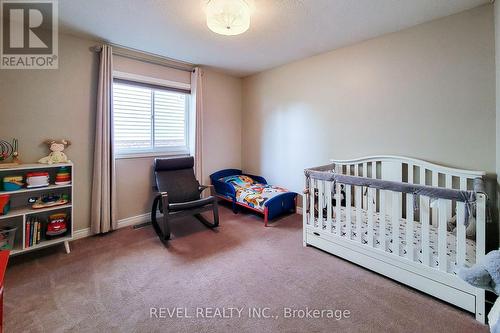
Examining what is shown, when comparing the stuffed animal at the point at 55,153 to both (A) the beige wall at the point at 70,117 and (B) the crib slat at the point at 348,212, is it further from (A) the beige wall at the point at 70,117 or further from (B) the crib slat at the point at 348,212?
(B) the crib slat at the point at 348,212

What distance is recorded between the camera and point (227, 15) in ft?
6.09

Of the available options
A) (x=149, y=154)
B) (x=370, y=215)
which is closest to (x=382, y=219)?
(x=370, y=215)

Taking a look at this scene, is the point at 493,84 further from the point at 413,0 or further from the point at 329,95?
the point at 329,95

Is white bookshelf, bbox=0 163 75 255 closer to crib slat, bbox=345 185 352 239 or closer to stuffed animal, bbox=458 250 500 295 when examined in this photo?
crib slat, bbox=345 185 352 239

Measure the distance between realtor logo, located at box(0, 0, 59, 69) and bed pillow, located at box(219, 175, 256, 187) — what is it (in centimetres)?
266

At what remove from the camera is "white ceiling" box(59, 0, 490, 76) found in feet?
6.71

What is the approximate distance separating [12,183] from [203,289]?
2091 mm

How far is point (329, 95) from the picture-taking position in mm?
3164

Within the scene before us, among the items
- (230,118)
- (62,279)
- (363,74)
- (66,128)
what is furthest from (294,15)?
(62,279)

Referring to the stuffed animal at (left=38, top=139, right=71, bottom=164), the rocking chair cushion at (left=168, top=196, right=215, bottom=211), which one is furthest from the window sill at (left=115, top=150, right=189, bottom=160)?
the rocking chair cushion at (left=168, top=196, right=215, bottom=211)

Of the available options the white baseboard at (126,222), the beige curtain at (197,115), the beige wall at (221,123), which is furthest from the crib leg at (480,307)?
the beige wall at (221,123)

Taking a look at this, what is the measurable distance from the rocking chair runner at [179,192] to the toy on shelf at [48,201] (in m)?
0.95

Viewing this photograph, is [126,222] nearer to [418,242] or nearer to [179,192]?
[179,192]

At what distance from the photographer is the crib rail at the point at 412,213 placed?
1591 millimetres
